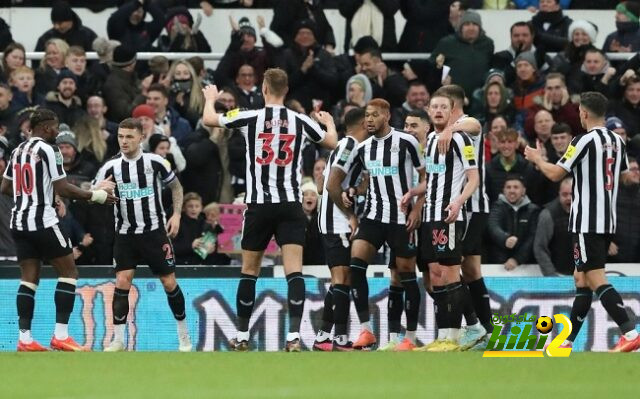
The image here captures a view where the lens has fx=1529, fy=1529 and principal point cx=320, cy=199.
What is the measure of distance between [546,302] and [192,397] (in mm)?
7933

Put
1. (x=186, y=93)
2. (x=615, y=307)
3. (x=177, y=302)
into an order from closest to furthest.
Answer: (x=615, y=307), (x=177, y=302), (x=186, y=93)

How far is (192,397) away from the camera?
30.9 ft

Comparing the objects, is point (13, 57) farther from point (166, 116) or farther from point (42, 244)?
point (42, 244)

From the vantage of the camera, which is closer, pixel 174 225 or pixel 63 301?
pixel 63 301

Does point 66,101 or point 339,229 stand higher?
point 66,101

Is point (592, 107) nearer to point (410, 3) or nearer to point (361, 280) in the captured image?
point (361, 280)

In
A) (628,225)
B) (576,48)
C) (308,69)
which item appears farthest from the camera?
(576,48)

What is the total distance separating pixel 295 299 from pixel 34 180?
261cm

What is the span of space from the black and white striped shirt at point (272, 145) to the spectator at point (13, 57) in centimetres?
625

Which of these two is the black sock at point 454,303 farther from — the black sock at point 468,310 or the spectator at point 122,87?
the spectator at point 122,87

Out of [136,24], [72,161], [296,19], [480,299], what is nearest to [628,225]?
[480,299]

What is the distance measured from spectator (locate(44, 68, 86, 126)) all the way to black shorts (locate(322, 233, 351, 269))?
4.95 metres

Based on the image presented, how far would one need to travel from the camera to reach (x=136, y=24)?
795 inches

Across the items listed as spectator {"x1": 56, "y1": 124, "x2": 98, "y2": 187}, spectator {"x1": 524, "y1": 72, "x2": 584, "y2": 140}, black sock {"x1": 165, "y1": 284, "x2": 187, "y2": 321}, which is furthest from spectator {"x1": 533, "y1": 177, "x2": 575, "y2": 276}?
spectator {"x1": 56, "y1": 124, "x2": 98, "y2": 187}
